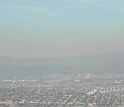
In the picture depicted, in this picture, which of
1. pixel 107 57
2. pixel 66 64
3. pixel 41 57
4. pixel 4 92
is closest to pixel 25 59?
pixel 41 57

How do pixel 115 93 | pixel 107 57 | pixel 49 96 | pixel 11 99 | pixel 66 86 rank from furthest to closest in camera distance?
pixel 107 57
pixel 66 86
pixel 115 93
pixel 49 96
pixel 11 99

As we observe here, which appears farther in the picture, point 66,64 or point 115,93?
point 66,64

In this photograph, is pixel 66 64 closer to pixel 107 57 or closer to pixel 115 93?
pixel 107 57

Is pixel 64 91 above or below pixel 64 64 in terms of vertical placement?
below

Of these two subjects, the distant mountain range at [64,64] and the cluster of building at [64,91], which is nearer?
the cluster of building at [64,91]

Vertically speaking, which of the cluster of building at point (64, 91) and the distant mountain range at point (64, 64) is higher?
the distant mountain range at point (64, 64)

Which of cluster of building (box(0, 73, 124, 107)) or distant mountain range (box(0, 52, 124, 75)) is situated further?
distant mountain range (box(0, 52, 124, 75))

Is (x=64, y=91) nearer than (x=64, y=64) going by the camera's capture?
Yes

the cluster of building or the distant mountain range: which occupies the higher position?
the distant mountain range
